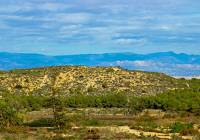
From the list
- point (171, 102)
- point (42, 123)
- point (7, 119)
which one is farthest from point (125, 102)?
point (7, 119)

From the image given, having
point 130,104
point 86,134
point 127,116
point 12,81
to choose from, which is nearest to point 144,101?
point 130,104

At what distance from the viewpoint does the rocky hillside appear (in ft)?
357

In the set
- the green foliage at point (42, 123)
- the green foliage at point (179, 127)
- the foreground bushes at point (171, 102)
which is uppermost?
the foreground bushes at point (171, 102)

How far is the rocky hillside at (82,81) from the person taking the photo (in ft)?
357

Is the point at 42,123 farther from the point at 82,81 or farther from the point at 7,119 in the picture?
the point at 82,81

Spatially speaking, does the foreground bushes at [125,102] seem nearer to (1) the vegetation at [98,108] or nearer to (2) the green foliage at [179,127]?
(1) the vegetation at [98,108]

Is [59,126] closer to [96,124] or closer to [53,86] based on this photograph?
[96,124]

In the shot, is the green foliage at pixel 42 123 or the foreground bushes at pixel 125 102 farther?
the foreground bushes at pixel 125 102

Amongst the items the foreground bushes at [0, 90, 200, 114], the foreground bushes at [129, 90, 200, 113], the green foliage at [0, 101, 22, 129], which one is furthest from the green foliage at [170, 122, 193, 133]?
the foreground bushes at [0, 90, 200, 114]

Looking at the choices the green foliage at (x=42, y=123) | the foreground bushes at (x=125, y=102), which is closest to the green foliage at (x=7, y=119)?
the green foliage at (x=42, y=123)

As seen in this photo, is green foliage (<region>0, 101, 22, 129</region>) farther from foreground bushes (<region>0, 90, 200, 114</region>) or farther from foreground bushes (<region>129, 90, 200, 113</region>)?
foreground bushes (<region>129, 90, 200, 113</region>)

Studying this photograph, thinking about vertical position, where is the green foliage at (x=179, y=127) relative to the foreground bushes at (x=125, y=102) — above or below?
below

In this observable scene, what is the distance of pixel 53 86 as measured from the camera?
361ft

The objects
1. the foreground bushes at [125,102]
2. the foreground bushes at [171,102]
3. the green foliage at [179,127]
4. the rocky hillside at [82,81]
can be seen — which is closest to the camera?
the green foliage at [179,127]
